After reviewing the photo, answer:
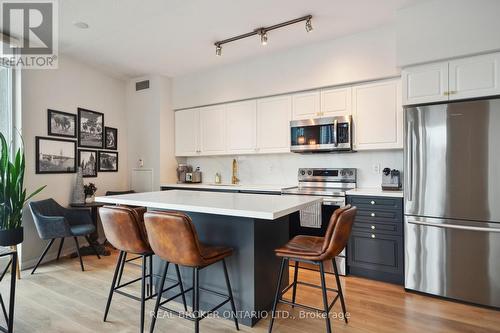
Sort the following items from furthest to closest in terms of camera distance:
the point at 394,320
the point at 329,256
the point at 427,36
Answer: the point at 427,36
the point at 394,320
the point at 329,256

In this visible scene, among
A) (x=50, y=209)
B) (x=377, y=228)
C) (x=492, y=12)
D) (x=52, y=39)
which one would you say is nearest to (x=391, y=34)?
(x=492, y=12)

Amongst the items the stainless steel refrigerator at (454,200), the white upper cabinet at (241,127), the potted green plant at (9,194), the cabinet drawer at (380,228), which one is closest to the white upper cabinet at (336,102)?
the stainless steel refrigerator at (454,200)

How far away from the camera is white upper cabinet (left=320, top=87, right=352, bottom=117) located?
11.7 feet

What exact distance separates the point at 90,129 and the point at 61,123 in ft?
1.50

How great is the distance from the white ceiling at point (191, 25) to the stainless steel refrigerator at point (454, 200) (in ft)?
4.00

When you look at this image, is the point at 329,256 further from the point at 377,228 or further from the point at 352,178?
the point at 352,178

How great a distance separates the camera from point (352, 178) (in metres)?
3.77

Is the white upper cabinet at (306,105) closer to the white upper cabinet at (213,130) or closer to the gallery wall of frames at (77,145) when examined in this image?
the white upper cabinet at (213,130)

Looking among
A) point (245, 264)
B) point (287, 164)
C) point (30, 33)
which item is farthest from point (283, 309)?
point (30, 33)

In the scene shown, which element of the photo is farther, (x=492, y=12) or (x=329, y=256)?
(x=492, y=12)

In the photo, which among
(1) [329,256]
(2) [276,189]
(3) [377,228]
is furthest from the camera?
(2) [276,189]

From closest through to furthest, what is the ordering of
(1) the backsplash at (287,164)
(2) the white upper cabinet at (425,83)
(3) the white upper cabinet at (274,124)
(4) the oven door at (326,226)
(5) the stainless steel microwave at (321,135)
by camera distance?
1. (2) the white upper cabinet at (425,83)
2. (4) the oven door at (326,226)
3. (5) the stainless steel microwave at (321,135)
4. (1) the backsplash at (287,164)
5. (3) the white upper cabinet at (274,124)

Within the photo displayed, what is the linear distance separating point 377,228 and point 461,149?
3.55 feet

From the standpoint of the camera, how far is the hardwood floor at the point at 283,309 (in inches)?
86.8
